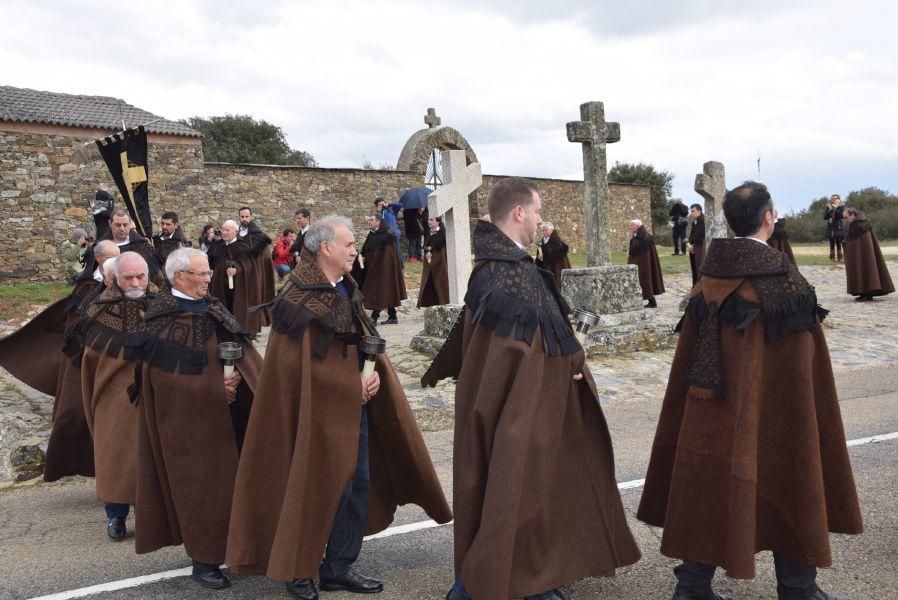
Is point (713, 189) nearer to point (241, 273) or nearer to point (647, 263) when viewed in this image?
point (647, 263)

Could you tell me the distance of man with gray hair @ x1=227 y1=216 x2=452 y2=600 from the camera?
386 centimetres

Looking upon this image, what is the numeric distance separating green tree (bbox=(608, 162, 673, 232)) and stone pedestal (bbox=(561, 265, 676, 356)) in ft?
110

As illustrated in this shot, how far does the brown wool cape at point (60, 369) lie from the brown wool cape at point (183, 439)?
1857mm

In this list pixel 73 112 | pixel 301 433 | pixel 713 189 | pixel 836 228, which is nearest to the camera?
pixel 301 433

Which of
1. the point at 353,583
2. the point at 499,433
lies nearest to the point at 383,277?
the point at 353,583

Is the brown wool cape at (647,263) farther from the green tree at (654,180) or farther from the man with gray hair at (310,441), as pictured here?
the green tree at (654,180)

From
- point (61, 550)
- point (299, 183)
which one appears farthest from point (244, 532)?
point (299, 183)

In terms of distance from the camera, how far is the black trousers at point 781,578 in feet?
11.7

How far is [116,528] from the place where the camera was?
5066 millimetres

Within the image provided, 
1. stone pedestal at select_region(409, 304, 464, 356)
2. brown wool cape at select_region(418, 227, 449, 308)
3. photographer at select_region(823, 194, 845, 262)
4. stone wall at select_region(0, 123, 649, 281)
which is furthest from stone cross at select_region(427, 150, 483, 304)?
photographer at select_region(823, 194, 845, 262)

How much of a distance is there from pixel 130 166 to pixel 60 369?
323 centimetres

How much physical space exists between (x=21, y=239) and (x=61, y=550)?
1519cm

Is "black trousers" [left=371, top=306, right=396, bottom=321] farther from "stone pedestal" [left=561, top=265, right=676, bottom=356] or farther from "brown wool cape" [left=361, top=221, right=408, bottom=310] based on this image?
"stone pedestal" [left=561, top=265, right=676, bottom=356]

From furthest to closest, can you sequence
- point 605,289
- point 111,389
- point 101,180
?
point 101,180
point 605,289
point 111,389
